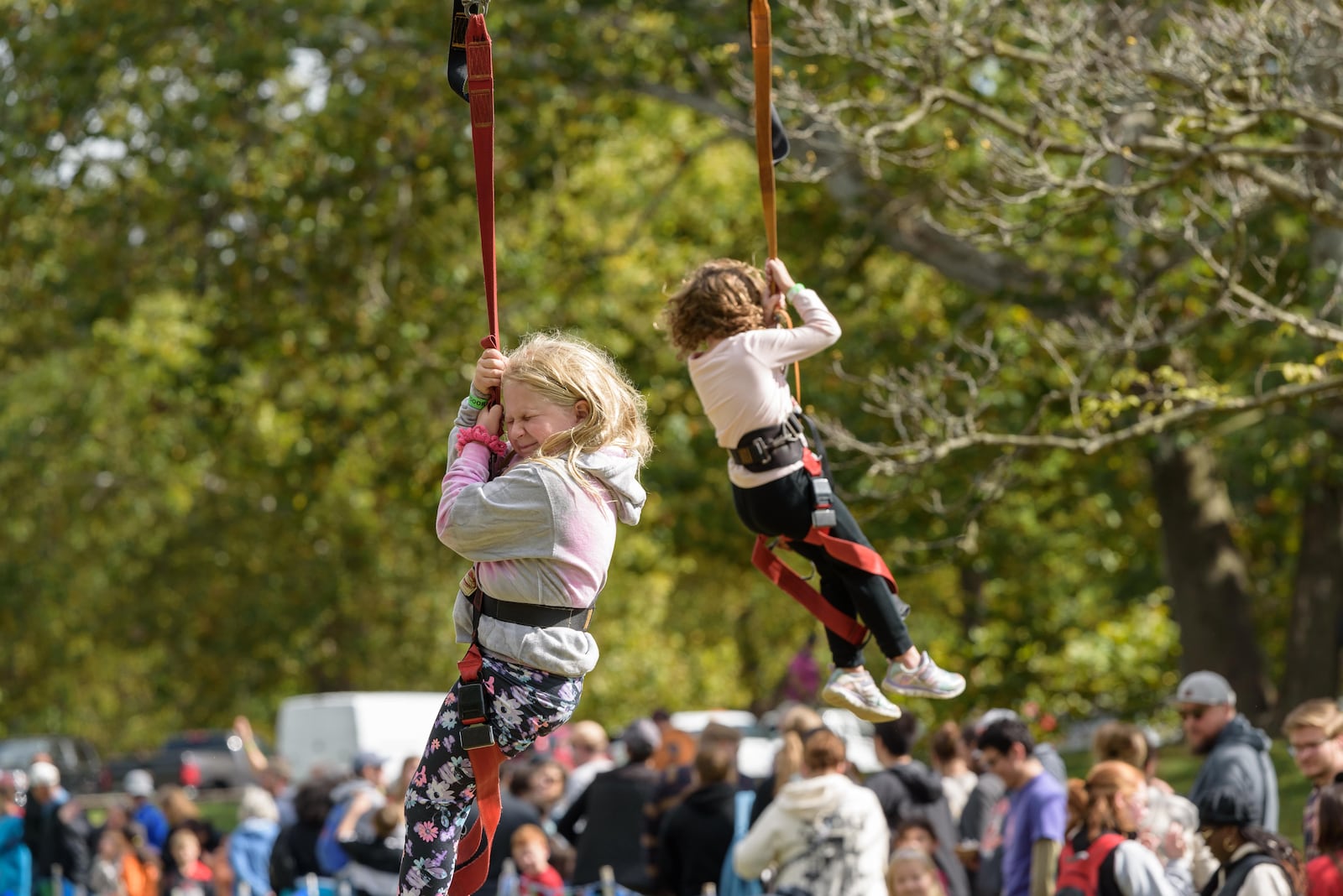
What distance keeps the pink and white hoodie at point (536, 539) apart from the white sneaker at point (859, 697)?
1.43 metres

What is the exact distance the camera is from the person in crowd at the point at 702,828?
931 centimetres

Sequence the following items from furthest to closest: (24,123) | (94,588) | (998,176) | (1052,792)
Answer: (94,588)
(24,123)
(998,176)
(1052,792)

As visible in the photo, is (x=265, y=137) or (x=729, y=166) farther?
(x=729, y=166)

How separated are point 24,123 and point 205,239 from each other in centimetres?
181

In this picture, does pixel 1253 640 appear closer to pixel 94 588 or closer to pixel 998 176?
pixel 998 176

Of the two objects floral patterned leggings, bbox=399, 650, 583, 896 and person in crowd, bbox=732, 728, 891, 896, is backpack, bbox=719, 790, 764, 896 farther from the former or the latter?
floral patterned leggings, bbox=399, 650, 583, 896

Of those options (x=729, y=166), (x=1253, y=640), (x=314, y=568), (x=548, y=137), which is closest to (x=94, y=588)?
(x=314, y=568)

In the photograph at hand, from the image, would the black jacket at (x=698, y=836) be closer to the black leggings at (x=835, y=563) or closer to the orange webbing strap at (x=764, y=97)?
the black leggings at (x=835, y=563)

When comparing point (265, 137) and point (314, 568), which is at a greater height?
point (265, 137)

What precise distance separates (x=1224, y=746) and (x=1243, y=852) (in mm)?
1258

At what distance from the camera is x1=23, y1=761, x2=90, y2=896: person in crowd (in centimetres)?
1475

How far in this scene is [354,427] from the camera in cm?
1716

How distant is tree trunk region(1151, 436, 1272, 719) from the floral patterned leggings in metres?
12.3

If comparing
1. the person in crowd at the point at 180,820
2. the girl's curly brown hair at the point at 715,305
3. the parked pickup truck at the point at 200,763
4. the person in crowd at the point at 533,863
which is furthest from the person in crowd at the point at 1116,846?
the parked pickup truck at the point at 200,763
